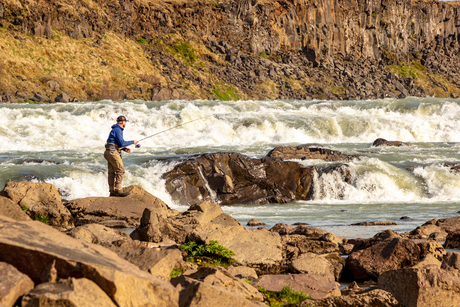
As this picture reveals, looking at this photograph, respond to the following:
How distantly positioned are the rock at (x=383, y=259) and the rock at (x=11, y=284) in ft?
13.8

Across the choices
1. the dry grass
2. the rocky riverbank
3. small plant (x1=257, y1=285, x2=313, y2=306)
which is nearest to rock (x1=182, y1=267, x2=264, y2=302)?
the rocky riverbank

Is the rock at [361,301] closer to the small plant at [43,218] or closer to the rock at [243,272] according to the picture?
the rock at [243,272]

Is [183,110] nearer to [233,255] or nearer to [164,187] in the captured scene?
[164,187]

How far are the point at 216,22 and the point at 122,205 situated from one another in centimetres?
8682

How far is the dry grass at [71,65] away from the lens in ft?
182

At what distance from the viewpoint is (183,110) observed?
36.8m

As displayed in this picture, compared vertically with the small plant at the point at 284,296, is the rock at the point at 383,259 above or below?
below

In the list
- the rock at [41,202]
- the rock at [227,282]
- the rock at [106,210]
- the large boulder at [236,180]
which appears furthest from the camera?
the large boulder at [236,180]

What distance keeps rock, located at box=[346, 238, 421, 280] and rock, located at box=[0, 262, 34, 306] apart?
4.20 m

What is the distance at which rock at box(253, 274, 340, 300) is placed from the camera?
223 inches

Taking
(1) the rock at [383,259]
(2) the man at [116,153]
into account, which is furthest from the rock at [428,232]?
(2) the man at [116,153]

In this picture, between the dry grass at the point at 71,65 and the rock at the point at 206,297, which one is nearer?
the rock at the point at 206,297

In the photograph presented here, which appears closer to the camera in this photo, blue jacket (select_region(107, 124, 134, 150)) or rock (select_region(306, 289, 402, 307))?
rock (select_region(306, 289, 402, 307))

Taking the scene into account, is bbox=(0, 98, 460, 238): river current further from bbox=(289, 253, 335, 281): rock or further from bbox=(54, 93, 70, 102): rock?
bbox=(54, 93, 70, 102): rock
